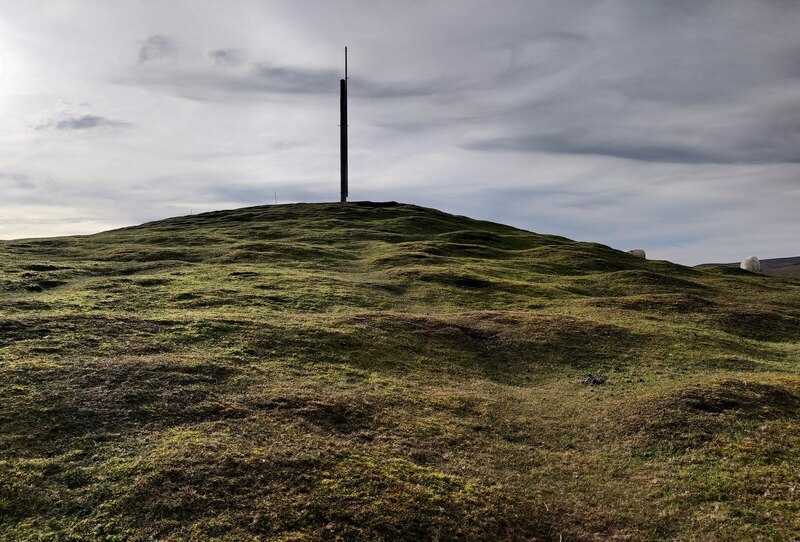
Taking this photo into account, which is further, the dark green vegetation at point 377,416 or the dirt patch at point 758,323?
the dirt patch at point 758,323

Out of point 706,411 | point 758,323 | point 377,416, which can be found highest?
point 758,323

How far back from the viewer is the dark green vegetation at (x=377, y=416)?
1186 centimetres

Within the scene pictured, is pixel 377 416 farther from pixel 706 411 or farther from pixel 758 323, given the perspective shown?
pixel 758 323

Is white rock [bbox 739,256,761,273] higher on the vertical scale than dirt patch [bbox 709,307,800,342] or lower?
higher

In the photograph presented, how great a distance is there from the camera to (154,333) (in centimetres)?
2314

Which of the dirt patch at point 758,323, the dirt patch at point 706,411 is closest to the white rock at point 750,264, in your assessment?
the dirt patch at point 758,323

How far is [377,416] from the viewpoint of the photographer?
17203 millimetres

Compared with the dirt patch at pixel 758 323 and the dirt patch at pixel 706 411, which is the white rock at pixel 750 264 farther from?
the dirt patch at pixel 706 411

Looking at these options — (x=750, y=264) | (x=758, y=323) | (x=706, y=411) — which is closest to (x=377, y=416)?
(x=706, y=411)

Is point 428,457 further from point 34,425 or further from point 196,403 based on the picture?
point 34,425

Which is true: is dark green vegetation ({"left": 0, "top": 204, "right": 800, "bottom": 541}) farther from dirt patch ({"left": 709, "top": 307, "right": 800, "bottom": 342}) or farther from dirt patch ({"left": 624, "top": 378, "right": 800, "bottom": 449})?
dirt patch ({"left": 709, "top": 307, "right": 800, "bottom": 342})

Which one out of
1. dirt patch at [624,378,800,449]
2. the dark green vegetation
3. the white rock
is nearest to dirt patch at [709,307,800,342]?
the dark green vegetation

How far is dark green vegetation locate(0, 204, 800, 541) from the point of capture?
1186cm

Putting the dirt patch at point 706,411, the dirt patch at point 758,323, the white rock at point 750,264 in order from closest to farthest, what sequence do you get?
the dirt patch at point 706,411, the dirt patch at point 758,323, the white rock at point 750,264
